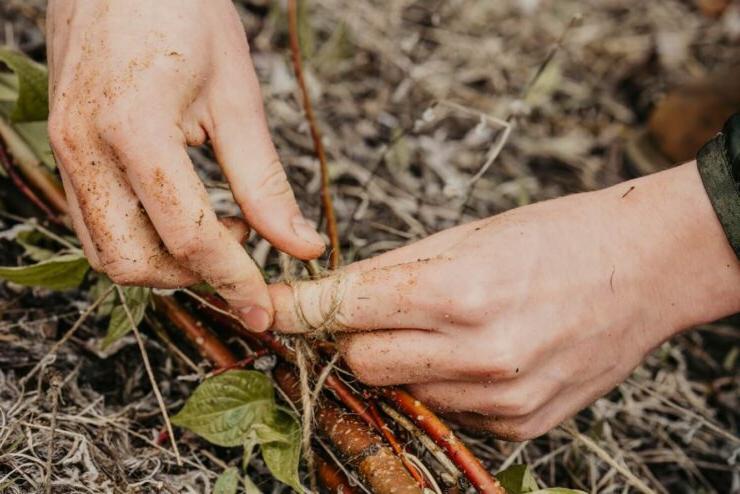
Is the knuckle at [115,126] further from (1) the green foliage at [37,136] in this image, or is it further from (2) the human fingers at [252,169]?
(1) the green foliage at [37,136]

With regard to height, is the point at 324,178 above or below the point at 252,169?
below

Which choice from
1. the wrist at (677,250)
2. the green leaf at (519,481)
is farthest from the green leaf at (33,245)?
the wrist at (677,250)

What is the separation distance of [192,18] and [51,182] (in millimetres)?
549

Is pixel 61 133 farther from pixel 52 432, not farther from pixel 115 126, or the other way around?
pixel 52 432

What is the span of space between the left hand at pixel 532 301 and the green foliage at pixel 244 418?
0.16m

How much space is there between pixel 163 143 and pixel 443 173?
1.27 meters

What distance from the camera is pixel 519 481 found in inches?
41.6

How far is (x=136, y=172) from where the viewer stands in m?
0.93

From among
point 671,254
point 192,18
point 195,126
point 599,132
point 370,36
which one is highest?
point 192,18

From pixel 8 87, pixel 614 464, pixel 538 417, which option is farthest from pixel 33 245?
pixel 614 464

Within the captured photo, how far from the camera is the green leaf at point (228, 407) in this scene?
1.12m

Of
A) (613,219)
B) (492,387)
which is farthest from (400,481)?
(613,219)

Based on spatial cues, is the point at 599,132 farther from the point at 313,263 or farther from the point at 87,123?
the point at 87,123

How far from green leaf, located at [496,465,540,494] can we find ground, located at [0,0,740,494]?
18 centimetres
